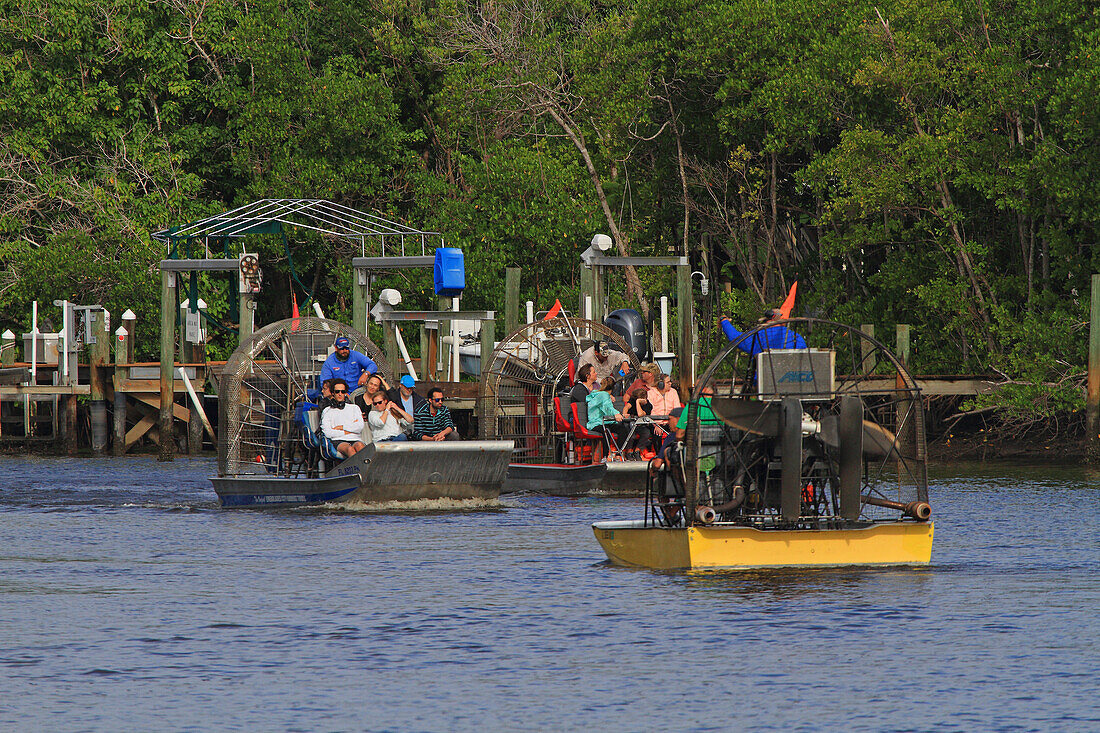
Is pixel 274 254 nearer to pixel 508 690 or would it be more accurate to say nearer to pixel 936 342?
pixel 936 342

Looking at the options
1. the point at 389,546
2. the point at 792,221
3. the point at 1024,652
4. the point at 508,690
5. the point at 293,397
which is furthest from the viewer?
the point at 792,221

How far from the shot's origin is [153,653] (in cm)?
1255

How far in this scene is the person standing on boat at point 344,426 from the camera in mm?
20797

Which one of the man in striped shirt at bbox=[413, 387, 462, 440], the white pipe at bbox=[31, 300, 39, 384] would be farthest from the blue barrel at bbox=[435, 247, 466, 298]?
the white pipe at bbox=[31, 300, 39, 384]

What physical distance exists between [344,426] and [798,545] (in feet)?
27.4

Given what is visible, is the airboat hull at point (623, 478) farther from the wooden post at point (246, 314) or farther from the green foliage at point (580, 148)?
the green foliage at point (580, 148)

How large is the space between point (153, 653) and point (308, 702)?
6.96 feet

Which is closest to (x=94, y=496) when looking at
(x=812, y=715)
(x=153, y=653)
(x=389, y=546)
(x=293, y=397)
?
(x=293, y=397)

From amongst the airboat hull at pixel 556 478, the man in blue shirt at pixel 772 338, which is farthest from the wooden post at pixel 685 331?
the man in blue shirt at pixel 772 338

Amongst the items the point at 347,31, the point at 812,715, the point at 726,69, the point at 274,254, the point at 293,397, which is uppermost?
the point at 347,31

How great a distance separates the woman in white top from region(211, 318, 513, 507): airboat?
61cm

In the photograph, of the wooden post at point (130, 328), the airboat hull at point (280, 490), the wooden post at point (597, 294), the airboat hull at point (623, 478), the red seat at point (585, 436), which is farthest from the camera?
the wooden post at point (130, 328)

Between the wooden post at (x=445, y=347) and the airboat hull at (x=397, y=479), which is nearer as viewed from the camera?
the airboat hull at (x=397, y=479)

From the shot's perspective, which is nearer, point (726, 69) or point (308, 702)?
point (308, 702)
